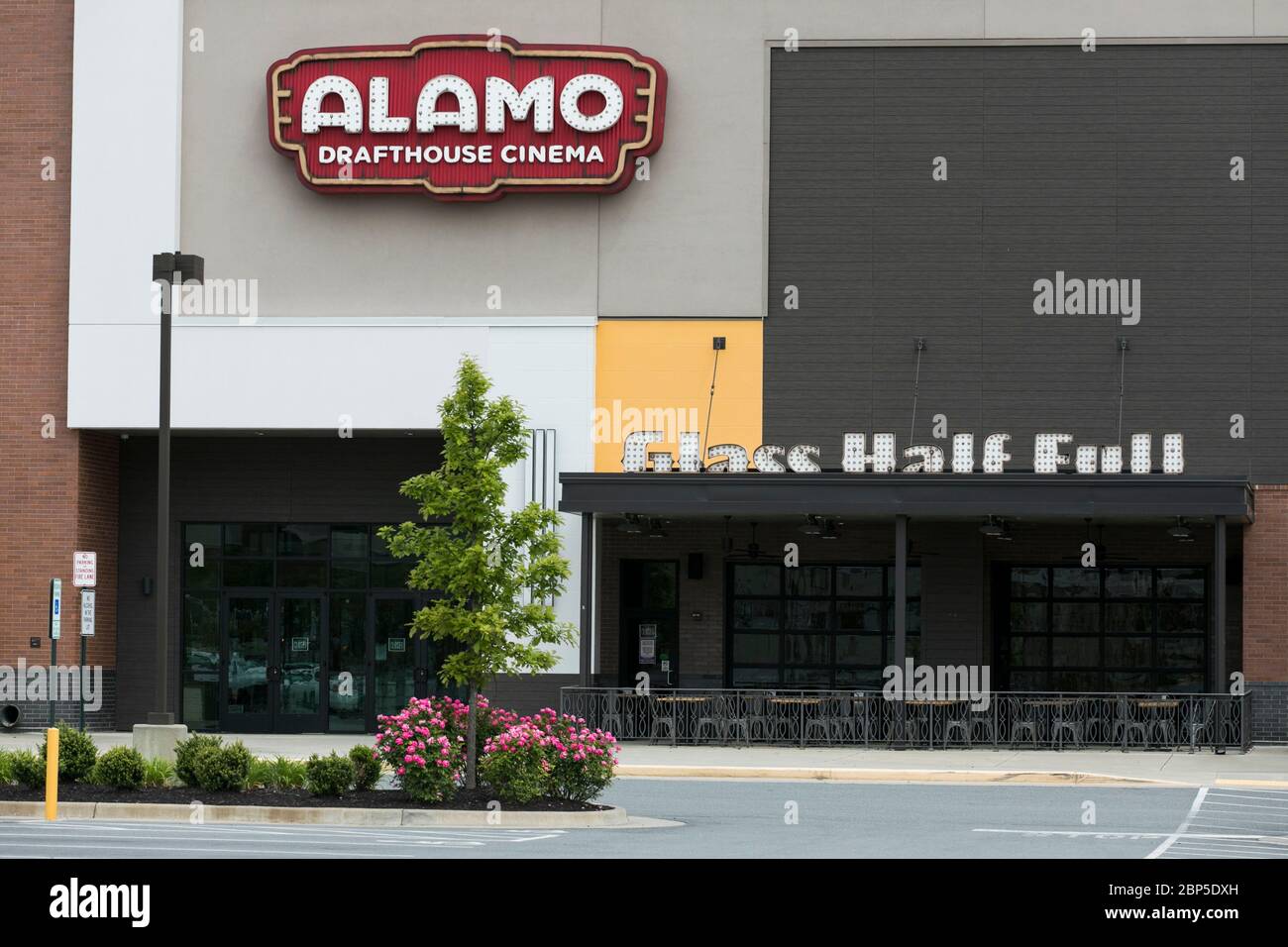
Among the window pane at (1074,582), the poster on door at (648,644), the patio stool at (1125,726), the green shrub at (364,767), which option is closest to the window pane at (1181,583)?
the window pane at (1074,582)

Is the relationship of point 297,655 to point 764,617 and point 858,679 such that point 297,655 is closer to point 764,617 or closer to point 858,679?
point 764,617

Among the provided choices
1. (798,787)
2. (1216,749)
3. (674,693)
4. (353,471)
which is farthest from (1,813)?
(1216,749)

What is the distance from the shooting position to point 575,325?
3406cm

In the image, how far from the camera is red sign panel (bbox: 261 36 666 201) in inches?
1336

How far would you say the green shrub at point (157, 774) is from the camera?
20.8 m

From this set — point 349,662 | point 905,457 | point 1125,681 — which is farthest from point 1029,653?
point 349,662

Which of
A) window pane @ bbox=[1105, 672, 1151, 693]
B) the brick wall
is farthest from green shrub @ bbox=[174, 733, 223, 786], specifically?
window pane @ bbox=[1105, 672, 1151, 693]

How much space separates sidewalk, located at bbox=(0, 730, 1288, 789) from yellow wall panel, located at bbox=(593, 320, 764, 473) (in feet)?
19.7

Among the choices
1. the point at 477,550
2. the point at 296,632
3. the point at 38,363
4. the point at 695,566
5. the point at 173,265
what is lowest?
the point at 296,632

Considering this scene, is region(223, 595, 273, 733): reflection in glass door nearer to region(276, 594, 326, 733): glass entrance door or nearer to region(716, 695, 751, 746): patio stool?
region(276, 594, 326, 733): glass entrance door

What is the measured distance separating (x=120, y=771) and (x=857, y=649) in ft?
58.8

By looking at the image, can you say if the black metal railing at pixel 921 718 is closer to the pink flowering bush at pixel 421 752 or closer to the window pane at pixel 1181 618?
the window pane at pixel 1181 618

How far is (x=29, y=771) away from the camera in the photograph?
67.8 feet

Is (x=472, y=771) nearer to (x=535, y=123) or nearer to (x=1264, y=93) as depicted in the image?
(x=535, y=123)
